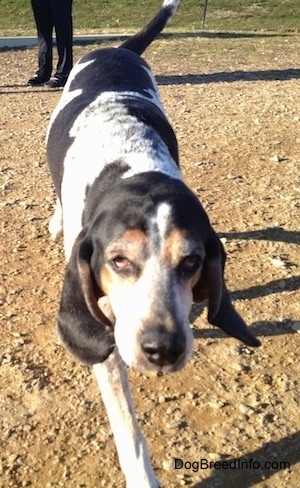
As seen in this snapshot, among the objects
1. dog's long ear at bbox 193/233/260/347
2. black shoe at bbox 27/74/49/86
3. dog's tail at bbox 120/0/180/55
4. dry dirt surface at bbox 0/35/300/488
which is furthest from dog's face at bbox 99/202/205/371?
black shoe at bbox 27/74/49/86

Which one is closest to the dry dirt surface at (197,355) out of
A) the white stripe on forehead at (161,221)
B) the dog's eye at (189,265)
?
the dog's eye at (189,265)

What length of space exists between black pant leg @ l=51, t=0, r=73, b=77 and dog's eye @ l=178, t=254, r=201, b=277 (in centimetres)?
717

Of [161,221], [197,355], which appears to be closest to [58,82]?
[197,355]

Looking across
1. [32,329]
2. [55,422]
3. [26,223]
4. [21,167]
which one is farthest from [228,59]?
[55,422]

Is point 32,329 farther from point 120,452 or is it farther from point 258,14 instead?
point 258,14

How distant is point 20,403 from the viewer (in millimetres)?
3564

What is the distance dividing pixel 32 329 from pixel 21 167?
2651mm

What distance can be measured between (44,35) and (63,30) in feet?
1.36

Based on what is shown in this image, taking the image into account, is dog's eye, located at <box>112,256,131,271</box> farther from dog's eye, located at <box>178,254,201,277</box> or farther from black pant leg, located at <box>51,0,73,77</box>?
black pant leg, located at <box>51,0,73,77</box>

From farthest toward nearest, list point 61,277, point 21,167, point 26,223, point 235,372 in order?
point 21,167, point 26,223, point 61,277, point 235,372

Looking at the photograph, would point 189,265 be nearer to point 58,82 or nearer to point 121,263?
point 121,263

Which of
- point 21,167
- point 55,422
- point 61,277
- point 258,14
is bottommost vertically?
point 258,14

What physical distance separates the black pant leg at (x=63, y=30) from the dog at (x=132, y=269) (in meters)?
5.90

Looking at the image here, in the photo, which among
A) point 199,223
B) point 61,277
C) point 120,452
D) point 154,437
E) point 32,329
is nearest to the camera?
point 199,223
